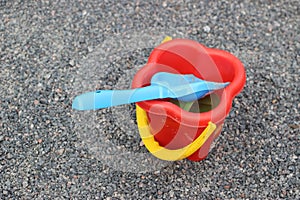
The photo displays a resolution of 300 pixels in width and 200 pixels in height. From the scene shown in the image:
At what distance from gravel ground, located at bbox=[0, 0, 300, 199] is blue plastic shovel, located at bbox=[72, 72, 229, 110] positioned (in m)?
0.17

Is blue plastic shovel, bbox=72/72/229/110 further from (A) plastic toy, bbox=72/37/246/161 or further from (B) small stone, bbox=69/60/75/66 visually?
(B) small stone, bbox=69/60/75/66

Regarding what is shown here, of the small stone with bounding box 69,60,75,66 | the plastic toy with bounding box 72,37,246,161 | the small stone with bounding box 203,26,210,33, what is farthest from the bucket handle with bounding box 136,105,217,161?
the small stone with bounding box 203,26,210,33

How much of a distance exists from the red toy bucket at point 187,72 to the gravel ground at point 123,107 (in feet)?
0.30

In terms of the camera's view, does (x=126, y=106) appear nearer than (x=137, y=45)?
Yes

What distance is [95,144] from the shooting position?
120 centimetres

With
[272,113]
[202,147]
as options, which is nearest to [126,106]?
[202,147]

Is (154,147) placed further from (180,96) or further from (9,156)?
(9,156)

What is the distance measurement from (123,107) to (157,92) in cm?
23

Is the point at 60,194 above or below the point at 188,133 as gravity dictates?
below

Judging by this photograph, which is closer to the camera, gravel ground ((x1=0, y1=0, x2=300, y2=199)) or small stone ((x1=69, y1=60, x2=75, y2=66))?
gravel ground ((x1=0, y1=0, x2=300, y2=199))

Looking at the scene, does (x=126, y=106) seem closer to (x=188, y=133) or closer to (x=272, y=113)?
(x=188, y=133)

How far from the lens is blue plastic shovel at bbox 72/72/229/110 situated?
1036mm

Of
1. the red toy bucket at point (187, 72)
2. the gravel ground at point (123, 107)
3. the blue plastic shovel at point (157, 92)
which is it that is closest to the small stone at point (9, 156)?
the gravel ground at point (123, 107)

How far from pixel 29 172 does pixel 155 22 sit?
0.56 metres
